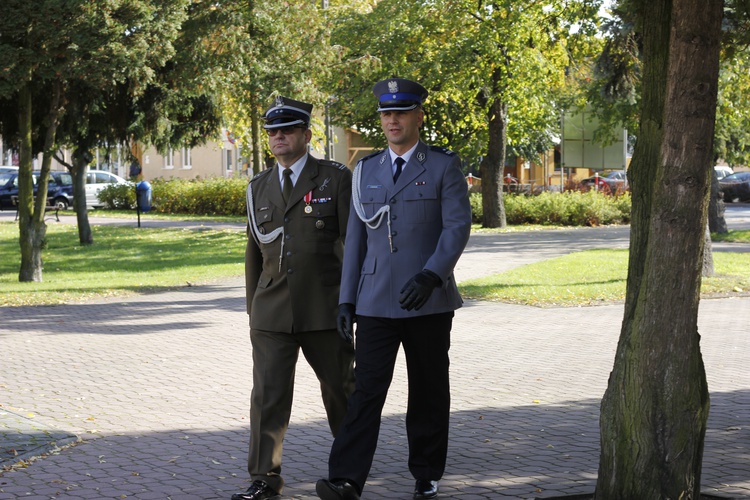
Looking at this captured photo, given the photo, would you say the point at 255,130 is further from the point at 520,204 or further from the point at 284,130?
the point at 284,130

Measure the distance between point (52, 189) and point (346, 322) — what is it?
4651cm

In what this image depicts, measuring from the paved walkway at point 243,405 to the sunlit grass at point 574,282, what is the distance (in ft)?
3.20

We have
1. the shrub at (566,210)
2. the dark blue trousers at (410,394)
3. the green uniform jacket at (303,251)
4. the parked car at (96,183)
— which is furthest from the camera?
the parked car at (96,183)

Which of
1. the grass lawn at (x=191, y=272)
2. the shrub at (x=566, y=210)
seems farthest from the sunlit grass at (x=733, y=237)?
the shrub at (x=566, y=210)

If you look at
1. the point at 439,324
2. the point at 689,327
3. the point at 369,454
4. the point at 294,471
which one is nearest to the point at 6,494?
the point at 294,471

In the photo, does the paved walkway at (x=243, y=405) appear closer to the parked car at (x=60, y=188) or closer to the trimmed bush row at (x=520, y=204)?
the trimmed bush row at (x=520, y=204)

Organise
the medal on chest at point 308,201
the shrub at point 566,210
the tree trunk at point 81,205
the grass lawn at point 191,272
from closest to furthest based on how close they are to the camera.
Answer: the medal on chest at point 308,201
the grass lawn at point 191,272
the tree trunk at point 81,205
the shrub at point 566,210

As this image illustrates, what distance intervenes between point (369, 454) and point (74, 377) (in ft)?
17.2

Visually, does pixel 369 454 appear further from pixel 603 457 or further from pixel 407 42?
pixel 407 42

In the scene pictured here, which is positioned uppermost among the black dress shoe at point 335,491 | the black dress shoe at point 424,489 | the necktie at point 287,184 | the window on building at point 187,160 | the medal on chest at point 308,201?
the window on building at point 187,160

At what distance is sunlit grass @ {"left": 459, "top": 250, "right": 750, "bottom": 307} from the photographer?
52.5 feet

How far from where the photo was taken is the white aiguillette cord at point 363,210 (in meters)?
5.55

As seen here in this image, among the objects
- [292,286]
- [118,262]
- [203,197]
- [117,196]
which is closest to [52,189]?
[117,196]

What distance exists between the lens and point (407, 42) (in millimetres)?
29750
